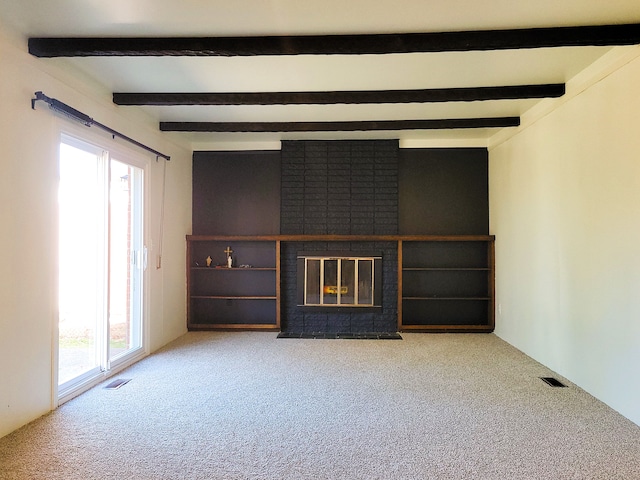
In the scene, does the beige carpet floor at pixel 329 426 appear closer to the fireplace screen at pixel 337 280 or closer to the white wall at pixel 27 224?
the white wall at pixel 27 224

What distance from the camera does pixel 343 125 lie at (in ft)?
15.0

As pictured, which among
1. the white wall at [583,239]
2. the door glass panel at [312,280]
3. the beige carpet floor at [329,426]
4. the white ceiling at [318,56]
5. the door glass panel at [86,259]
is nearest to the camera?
the beige carpet floor at [329,426]

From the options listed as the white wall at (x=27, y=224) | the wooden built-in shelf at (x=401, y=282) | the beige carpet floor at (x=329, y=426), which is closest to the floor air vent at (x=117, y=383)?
the beige carpet floor at (x=329, y=426)

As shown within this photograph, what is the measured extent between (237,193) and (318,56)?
3.01 meters

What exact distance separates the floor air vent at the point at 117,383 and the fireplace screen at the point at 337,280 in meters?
2.40

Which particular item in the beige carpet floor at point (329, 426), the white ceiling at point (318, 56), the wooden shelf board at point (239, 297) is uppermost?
the white ceiling at point (318, 56)

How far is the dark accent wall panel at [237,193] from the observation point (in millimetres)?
5602

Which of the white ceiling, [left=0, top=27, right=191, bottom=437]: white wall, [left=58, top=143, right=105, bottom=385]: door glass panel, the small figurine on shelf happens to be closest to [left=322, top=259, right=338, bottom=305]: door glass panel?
the small figurine on shelf

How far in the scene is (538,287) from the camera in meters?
4.05

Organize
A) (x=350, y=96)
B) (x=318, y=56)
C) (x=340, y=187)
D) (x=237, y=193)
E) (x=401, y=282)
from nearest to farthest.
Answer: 1. (x=318, y=56)
2. (x=350, y=96)
3. (x=401, y=282)
4. (x=340, y=187)
5. (x=237, y=193)

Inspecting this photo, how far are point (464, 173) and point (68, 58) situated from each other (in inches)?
181

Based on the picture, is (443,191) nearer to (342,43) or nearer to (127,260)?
(342,43)

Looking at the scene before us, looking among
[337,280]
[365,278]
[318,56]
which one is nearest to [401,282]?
[365,278]

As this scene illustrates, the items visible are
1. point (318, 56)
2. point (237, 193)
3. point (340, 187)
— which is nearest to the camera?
point (318, 56)
